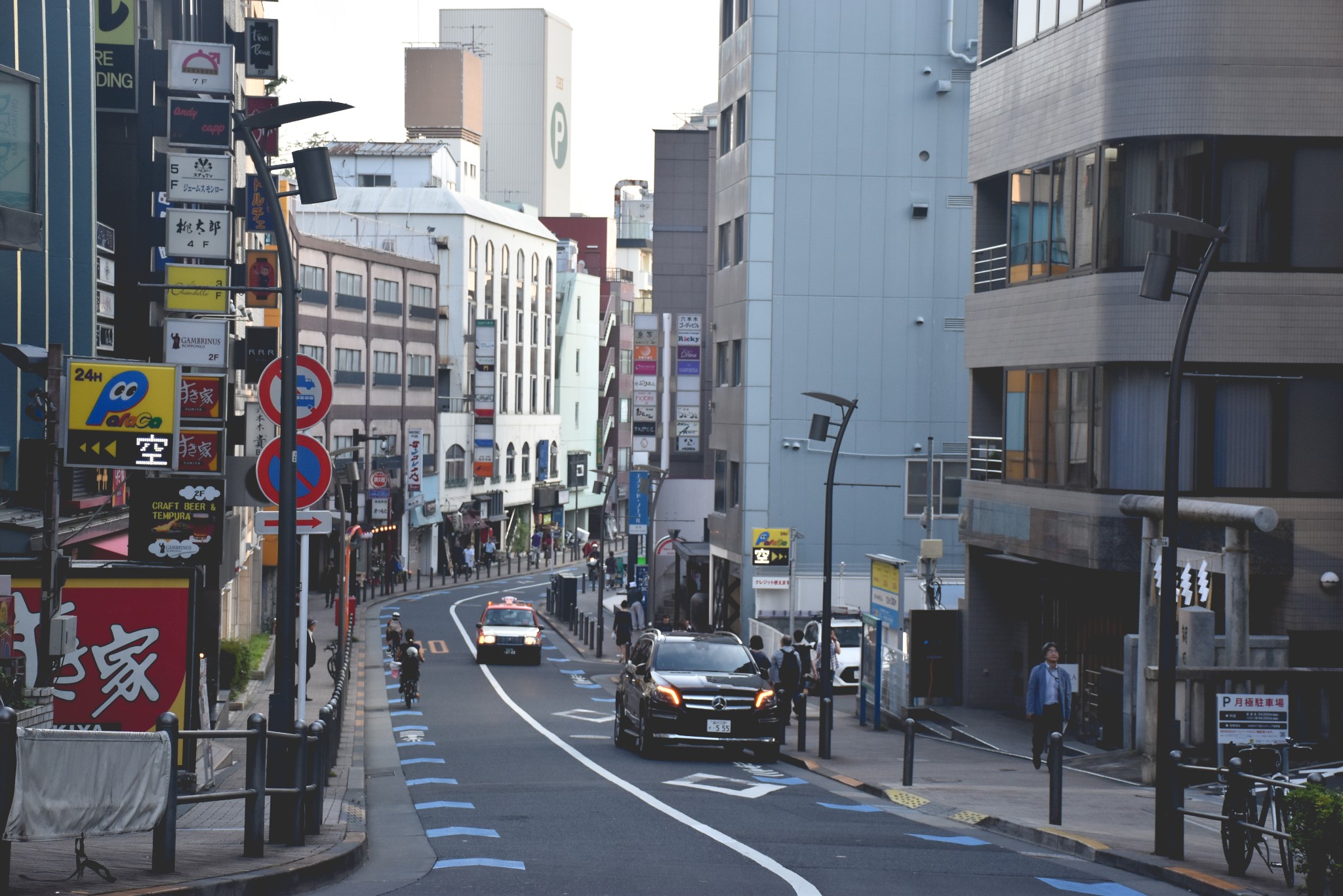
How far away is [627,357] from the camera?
425 feet

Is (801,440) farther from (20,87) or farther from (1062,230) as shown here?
(20,87)

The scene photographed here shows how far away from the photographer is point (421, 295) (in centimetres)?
8525

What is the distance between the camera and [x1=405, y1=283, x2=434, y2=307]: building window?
83.9 m

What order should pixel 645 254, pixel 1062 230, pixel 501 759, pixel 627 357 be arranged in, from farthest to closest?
pixel 645 254, pixel 627 357, pixel 1062 230, pixel 501 759

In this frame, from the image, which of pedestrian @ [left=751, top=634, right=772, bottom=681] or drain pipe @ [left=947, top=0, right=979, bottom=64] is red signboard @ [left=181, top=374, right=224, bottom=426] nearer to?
pedestrian @ [left=751, top=634, right=772, bottom=681]

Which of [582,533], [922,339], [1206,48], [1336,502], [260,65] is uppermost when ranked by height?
[260,65]

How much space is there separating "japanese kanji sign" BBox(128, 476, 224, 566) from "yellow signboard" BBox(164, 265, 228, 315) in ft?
12.9

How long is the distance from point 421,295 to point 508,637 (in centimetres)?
4373

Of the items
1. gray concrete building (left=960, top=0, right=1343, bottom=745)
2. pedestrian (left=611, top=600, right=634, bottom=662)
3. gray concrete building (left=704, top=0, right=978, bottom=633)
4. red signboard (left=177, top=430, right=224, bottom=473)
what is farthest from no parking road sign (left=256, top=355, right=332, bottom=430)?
gray concrete building (left=704, top=0, right=978, bottom=633)

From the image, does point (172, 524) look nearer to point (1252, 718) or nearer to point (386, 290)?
point (1252, 718)

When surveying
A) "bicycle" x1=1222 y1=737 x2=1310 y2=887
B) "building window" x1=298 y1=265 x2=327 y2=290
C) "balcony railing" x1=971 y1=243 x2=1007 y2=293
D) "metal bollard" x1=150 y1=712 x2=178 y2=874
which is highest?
"building window" x1=298 y1=265 x2=327 y2=290

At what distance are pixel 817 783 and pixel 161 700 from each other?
8.78 metres

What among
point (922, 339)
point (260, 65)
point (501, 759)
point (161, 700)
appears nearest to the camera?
point (161, 700)

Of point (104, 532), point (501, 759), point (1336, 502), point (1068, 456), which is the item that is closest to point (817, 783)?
point (501, 759)
